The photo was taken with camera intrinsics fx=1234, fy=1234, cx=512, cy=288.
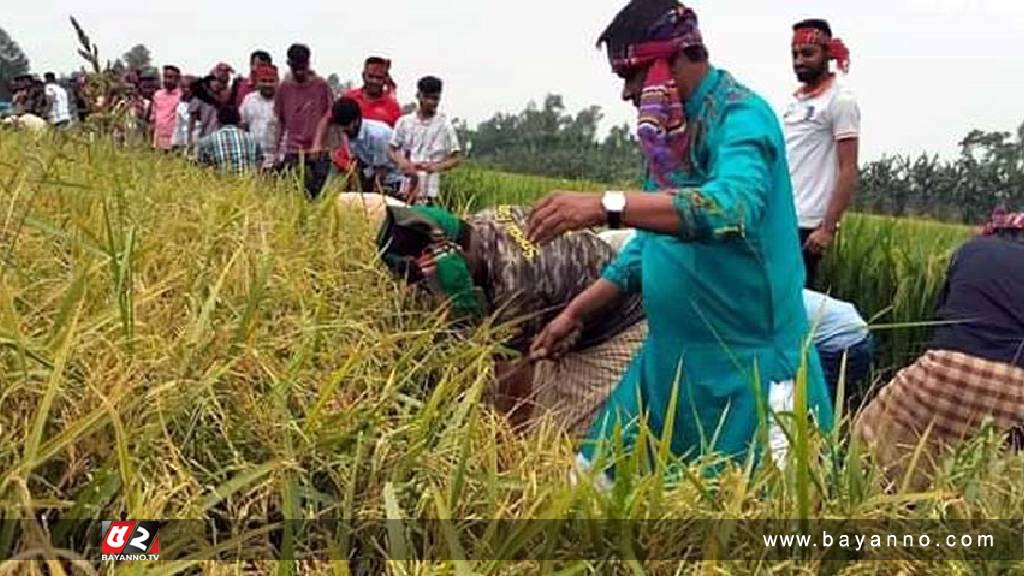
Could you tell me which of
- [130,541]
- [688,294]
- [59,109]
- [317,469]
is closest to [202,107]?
[59,109]

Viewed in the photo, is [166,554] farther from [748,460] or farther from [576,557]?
[748,460]

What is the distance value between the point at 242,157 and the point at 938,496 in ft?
14.2

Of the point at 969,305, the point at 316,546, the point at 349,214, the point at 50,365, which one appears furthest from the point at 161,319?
the point at 969,305

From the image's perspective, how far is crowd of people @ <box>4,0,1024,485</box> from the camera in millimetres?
1734

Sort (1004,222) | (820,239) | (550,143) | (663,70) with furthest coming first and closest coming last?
(550,143)
(820,239)
(1004,222)
(663,70)

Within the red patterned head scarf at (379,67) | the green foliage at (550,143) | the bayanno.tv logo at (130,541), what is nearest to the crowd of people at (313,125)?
the red patterned head scarf at (379,67)

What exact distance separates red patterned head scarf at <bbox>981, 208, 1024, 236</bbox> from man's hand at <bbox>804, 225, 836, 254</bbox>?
1.01m

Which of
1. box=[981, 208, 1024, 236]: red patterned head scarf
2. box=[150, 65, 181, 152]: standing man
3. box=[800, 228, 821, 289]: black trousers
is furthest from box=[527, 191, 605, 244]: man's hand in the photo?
box=[150, 65, 181, 152]: standing man

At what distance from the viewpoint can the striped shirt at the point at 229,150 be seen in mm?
4935

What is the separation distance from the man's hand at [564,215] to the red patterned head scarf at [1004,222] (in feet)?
4.87

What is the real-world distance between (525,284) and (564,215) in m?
0.83

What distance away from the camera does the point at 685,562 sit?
3.94 ft

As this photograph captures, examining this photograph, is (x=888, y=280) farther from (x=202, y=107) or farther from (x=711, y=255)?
(x=202, y=107)

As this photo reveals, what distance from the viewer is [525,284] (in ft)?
8.14
